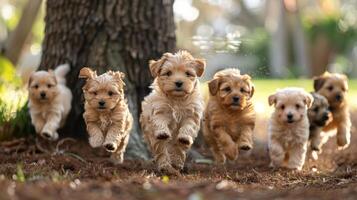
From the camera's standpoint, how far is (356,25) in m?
46.3

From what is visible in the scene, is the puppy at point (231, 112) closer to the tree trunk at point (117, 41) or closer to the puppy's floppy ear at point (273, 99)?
the puppy's floppy ear at point (273, 99)

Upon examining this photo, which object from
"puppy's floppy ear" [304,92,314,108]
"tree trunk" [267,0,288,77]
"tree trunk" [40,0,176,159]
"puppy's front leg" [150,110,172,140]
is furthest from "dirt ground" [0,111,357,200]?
"tree trunk" [267,0,288,77]

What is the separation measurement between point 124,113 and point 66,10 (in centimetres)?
262

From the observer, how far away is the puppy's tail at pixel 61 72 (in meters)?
11.1

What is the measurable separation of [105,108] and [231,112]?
1.78 metres

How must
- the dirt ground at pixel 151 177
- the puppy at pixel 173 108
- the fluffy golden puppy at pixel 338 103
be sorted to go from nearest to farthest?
the dirt ground at pixel 151 177, the puppy at pixel 173 108, the fluffy golden puppy at pixel 338 103

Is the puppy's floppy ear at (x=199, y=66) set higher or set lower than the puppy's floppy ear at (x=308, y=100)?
higher

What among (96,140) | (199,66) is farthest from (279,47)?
(96,140)

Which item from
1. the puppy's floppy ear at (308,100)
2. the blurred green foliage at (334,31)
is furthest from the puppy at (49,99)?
the blurred green foliage at (334,31)

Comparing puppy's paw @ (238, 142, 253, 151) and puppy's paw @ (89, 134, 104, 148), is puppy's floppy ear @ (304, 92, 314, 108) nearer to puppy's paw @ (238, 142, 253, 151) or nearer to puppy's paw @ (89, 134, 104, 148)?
puppy's paw @ (238, 142, 253, 151)

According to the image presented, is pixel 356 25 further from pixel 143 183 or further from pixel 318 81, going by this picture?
pixel 143 183

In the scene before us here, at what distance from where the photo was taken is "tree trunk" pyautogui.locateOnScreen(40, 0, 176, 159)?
11.0 m

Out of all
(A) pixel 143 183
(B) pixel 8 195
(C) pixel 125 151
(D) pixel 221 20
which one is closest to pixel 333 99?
(C) pixel 125 151

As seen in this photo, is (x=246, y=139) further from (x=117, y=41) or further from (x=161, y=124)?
(x=117, y=41)
